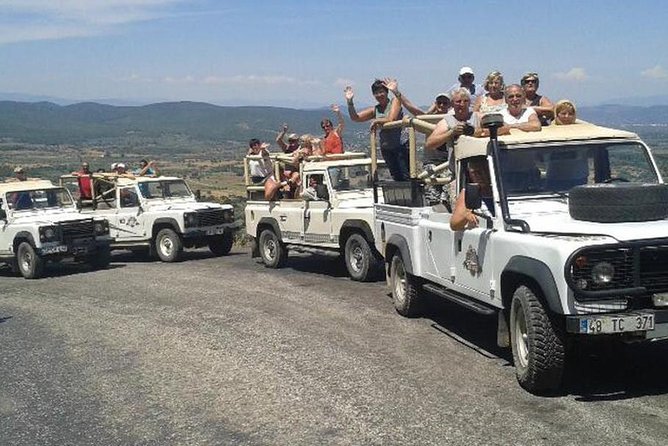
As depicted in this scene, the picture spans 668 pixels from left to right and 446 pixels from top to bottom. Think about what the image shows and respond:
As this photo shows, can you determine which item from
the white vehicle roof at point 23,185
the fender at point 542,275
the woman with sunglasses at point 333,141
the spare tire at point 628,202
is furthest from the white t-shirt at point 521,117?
the white vehicle roof at point 23,185

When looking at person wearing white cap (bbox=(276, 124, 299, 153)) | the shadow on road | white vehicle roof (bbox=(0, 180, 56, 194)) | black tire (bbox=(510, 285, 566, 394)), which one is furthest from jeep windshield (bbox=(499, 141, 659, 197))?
white vehicle roof (bbox=(0, 180, 56, 194))

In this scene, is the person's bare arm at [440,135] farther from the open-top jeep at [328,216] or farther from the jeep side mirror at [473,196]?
the open-top jeep at [328,216]

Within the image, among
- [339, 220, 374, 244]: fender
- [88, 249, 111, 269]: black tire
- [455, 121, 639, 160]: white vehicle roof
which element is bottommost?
[88, 249, 111, 269]: black tire

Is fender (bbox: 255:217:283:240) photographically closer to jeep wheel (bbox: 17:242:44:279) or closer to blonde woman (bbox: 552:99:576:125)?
jeep wheel (bbox: 17:242:44:279)

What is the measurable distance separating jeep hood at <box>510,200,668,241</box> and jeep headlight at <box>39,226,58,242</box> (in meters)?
12.0

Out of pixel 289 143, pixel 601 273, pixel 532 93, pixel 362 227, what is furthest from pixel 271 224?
pixel 601 273

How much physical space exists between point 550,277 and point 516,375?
1.21 m

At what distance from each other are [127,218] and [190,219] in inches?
74.8

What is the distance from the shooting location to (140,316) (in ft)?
35.9

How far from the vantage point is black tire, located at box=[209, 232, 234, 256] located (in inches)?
730

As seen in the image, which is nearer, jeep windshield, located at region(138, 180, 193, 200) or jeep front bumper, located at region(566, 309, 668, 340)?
jeep front bumper, located at region(566, 309, 668, 340)

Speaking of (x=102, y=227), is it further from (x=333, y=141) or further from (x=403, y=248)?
(x=403, y=248)

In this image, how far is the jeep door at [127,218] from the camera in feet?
61.9

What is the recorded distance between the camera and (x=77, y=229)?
673 inches
